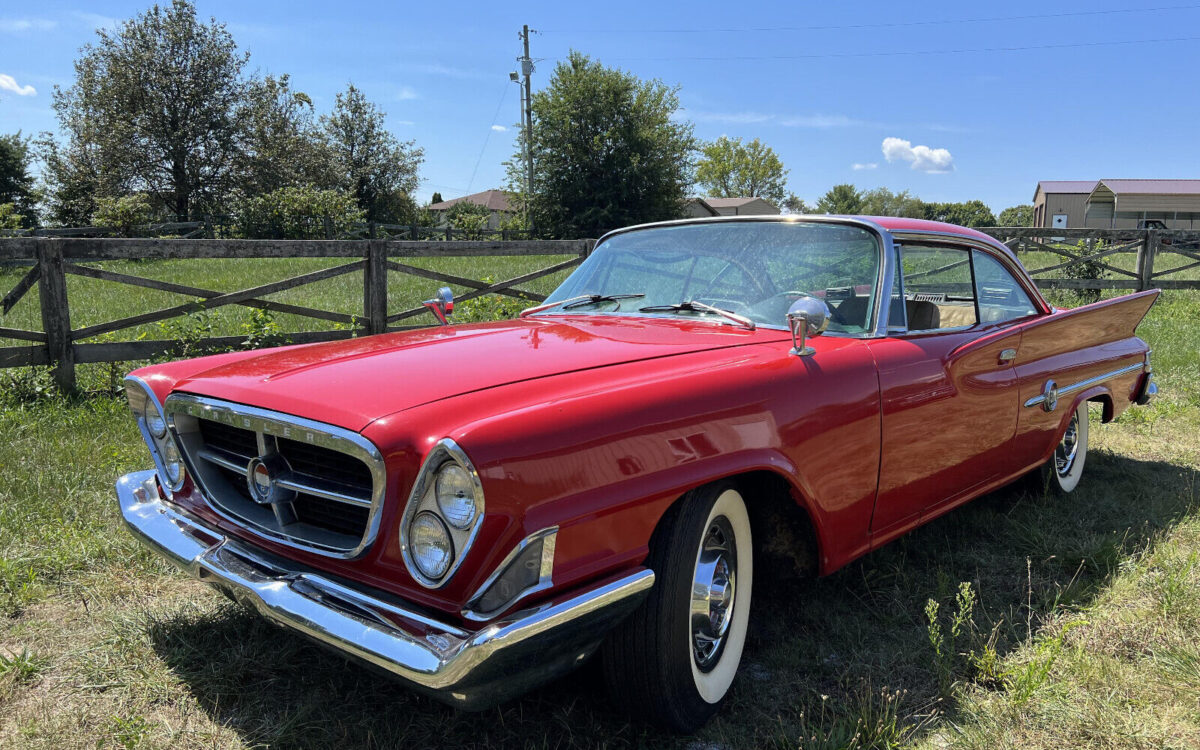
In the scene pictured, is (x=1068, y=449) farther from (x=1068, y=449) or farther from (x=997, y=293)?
(x=997, y=293)

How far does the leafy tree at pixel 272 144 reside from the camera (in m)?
31.3

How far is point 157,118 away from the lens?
29625mm

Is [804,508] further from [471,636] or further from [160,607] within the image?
[160,607]

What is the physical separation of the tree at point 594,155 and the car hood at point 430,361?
1298 inches

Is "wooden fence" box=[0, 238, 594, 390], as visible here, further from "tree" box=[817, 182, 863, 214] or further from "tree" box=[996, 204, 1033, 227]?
"tree" box=[996, 204, 1033, 227]

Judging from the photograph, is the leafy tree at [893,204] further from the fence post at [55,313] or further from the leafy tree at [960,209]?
the fence post at [55,313]

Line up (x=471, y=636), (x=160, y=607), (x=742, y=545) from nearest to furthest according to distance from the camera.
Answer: (x=471, y=636), (x=742, y=545), (x=160, y=607)

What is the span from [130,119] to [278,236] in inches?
388

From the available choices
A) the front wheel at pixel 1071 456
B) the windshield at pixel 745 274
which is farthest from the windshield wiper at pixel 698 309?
the front wheel at pixel 1071 456

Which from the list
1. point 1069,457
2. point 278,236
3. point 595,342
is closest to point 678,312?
point 595,342

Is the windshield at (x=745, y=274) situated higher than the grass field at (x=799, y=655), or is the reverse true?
the windshield at (x=745, y=274)

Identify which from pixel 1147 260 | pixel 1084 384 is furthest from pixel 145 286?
pixel 1147 260

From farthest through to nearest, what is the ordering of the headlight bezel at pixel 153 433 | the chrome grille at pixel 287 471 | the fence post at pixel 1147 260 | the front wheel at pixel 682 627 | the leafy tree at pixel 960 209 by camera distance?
the leafy tree at pixel 960 209 < the fence post at pixel 1147 260 < the headlight bezel at pixel 153 433 < the front wheel at pixel 682 627 < the chrome grille at pixel 287 471

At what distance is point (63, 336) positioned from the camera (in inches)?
205
